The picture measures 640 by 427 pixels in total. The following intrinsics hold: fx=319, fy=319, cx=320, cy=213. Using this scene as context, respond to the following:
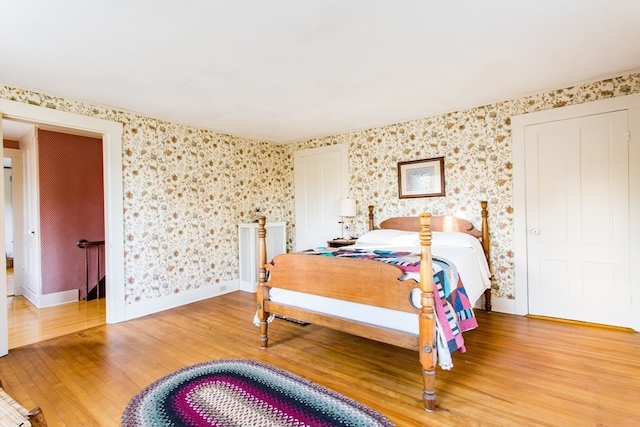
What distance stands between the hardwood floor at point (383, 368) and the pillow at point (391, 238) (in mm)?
1148

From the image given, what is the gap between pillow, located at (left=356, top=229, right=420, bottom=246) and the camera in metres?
3.78

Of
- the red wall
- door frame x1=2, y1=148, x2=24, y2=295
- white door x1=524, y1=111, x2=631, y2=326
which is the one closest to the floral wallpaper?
white door x1=524, y1=111, x2=631, y2=326

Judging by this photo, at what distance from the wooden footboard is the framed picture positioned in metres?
2.26

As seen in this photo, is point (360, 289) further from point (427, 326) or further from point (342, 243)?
point (342, 243)

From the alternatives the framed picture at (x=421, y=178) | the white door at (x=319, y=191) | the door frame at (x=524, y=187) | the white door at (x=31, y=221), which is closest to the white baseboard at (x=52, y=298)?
the white door at (x=31, y=221)

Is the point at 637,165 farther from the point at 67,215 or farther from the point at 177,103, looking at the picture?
the point at 67,215

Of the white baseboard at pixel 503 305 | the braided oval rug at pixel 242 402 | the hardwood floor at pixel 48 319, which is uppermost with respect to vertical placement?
the white baseboard at pixel 503 305

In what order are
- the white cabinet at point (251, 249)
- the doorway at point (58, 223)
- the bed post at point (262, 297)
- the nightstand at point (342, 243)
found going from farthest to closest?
1. the white cabinet at point (251, 249)
2. the nightstand at point (342, 243)
3. the doorway at point (58, 223)
4. the bed post at point (262, 297)

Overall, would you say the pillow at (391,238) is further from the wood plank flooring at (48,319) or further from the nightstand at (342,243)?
the wood plank flooring at (48,319)

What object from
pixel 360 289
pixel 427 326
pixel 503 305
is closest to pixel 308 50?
pixel 360 289

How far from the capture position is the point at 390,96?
3453mm

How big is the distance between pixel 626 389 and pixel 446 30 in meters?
2.70

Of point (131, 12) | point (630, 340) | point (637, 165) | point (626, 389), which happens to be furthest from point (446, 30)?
point (630, 340)

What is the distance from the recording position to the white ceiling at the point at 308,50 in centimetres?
195
